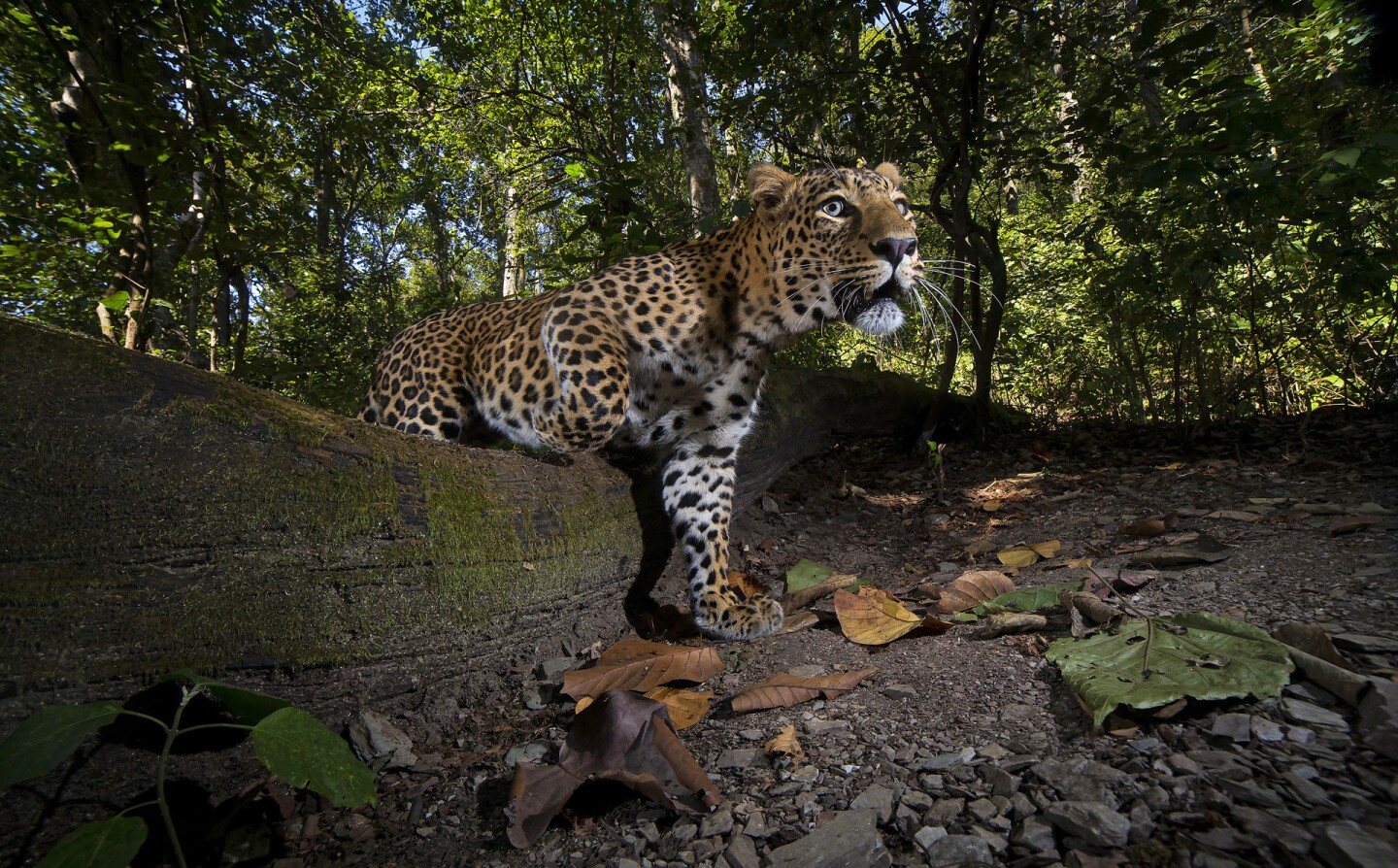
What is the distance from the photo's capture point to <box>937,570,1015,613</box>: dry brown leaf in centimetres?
270

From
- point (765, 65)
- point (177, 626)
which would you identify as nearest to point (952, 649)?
point (177, 626)

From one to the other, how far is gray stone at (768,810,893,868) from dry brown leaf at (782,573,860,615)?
2.02 meters

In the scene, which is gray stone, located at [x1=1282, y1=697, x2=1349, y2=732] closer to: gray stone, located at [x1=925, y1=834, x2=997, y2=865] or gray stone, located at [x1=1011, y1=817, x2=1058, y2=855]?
gray stone, located at [x1=1011, y1=817, x2=1058, y2=855]

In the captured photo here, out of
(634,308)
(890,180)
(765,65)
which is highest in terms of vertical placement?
(765,65)

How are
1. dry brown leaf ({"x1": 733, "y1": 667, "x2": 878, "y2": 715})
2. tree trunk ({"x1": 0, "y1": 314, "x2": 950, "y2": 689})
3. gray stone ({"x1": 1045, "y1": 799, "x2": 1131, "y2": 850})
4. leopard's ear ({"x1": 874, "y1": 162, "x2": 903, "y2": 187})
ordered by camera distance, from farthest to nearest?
leopard's ear ({"x1": 874, "y1": 162, "x2": 903, "y2": 187}), dry brown leaf ({"x1": 733, "y1": 667, "x2": 878, "y2": 715}), tree trunk ({"x1": 0, "y1": 314, "x2": 950, "y2": 689}), gray stone ({"x1": 1045, "y1": 799, "x2": 1131, "y2": 850})

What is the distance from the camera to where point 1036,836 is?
115cm

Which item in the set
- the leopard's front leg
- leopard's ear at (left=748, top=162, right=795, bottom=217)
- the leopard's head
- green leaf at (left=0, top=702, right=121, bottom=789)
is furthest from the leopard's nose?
green leaf at (left=0, top=702, right=121, bottom=789)

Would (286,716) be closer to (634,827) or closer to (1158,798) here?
(634,827)

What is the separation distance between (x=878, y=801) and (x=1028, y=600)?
1371 mm

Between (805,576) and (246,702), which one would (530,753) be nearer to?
(246,702)

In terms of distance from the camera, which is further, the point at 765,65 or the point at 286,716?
the point at 765,65

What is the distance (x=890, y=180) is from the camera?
3863 millimetres

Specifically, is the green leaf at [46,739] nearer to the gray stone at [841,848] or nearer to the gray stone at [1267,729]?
the gray stone at [841,848]

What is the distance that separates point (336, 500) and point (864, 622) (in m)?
1.93
